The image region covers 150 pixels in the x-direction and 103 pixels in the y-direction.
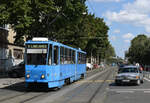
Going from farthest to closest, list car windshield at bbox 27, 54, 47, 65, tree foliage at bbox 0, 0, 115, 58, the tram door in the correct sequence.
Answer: tree foliage at bbox 0, 0, 115, 58 → the tram door → car windshield at bbox 27, 54, 47, 65

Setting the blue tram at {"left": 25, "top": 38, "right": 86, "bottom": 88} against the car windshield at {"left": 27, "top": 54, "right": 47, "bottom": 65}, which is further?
the car windshield at {"left": 27, "top": 54, "right": 47, "bottom": 65}

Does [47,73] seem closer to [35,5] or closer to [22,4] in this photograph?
[22,4]

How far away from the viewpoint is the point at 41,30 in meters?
31.9

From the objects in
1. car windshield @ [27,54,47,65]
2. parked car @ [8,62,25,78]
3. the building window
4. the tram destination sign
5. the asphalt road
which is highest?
the building window

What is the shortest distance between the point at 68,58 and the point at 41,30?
10384 mm

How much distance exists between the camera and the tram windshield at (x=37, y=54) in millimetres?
17719

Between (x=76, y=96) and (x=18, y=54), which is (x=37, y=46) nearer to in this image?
(x=76, y=96)

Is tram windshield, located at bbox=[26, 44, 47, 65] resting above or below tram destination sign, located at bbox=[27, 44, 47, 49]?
below

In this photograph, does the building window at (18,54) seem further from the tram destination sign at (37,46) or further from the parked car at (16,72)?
the tram destination sign at (37,46)

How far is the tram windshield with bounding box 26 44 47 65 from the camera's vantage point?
17.7m

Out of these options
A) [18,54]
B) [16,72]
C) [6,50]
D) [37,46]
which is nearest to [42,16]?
[16,72]

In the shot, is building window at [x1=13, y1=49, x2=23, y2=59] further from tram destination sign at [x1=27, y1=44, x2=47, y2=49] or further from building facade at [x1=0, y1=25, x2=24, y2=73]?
tram destination sign at [x1=27, y1=44, x2=47, y2=49]

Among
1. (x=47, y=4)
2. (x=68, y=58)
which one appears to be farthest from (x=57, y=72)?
(x=47, y=4)

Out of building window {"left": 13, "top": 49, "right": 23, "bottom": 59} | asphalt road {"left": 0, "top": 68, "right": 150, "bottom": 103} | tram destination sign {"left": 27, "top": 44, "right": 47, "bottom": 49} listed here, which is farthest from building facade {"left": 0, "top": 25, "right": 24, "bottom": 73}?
tram destination sign {"left": 27, "top": 44, "right": 47, "bottom": 49}
